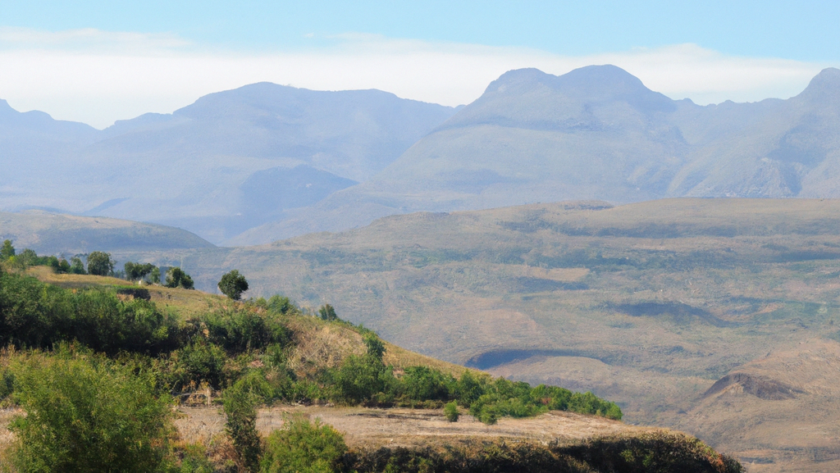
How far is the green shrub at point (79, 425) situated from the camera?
1811 centimetres

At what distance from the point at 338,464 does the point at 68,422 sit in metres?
7.72

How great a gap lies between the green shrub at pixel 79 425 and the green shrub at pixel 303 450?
409 centimetres

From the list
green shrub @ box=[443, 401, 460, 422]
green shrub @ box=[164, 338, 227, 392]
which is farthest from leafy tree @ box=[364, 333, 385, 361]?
green shrub @ box=[443, 401, 460, 422]

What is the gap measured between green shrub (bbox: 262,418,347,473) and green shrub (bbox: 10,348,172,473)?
4094 millimetres

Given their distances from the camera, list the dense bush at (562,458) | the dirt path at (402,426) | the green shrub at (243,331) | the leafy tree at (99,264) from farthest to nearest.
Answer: the leafy tree at (99,264) → the green shrub at (243,331) → the dirt path at (402,426) → the dense bush at (562,458)

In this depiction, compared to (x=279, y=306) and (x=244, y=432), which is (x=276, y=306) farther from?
(x=244, y=432)

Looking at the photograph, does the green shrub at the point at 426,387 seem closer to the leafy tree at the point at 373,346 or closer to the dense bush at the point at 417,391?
the dense bush at the point at 417,391

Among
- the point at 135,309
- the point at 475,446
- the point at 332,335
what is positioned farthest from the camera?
the point at 332,335

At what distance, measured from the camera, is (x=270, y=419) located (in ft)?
92.7

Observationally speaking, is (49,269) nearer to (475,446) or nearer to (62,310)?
(62,310)

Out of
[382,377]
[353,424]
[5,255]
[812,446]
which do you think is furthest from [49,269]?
[812,446]

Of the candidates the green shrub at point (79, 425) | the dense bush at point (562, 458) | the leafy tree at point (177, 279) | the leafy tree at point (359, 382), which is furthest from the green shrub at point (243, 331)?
the green shrub at point (79, 425)

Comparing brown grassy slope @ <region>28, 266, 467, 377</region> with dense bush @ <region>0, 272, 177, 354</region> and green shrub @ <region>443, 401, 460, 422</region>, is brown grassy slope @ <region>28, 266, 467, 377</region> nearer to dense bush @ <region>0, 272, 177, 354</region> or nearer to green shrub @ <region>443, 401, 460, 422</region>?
dense bush @ <region>0, 272, 177, 354</region>

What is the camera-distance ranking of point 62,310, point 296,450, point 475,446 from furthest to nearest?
point 62,310
point 475,446
point 296,450
